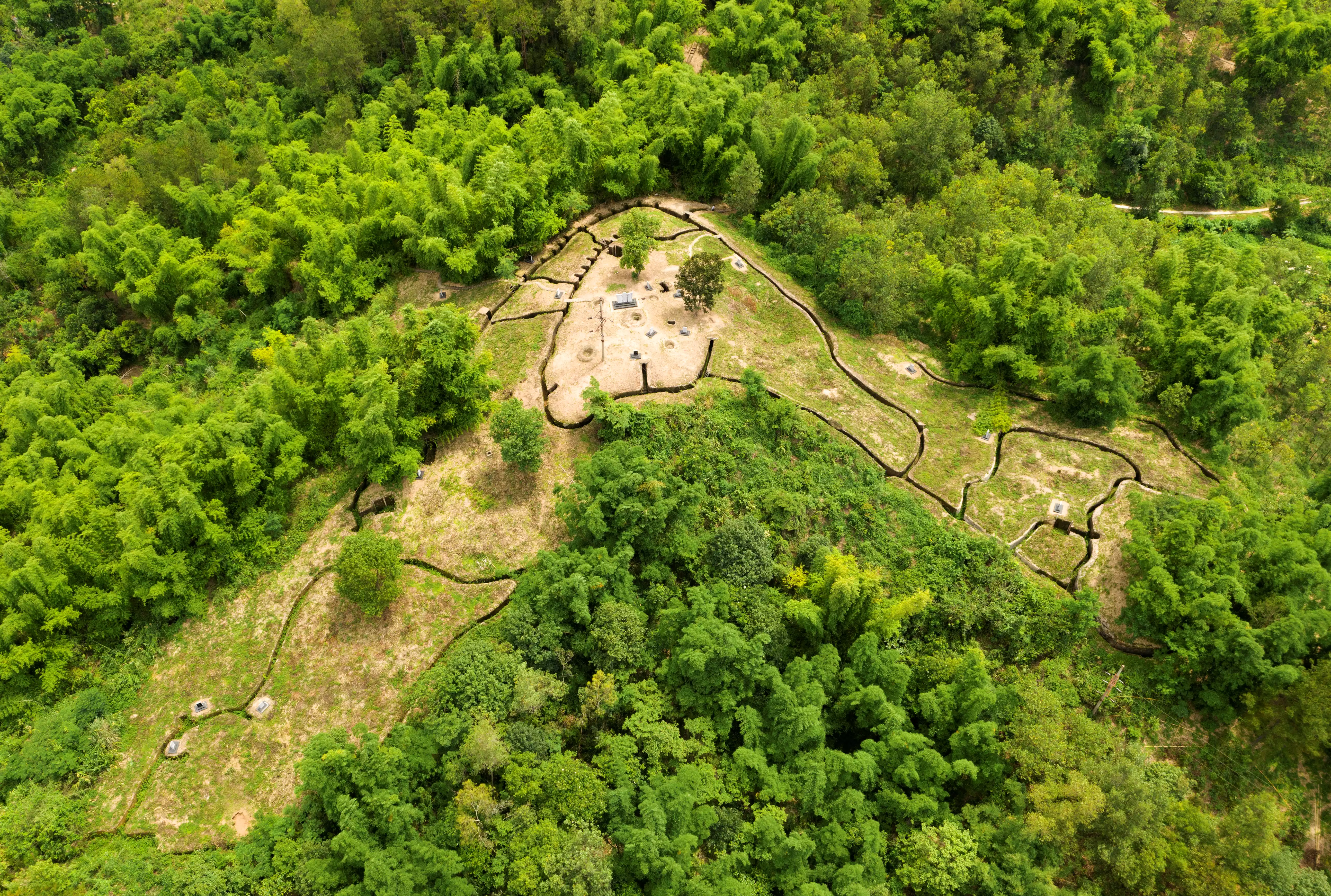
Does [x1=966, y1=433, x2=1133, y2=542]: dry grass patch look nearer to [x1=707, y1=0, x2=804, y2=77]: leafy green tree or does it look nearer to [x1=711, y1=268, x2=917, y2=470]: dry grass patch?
[x1=711, y1=268, x2=917, y2=470]: dry grass patch

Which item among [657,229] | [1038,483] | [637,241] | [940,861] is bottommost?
[940,861]

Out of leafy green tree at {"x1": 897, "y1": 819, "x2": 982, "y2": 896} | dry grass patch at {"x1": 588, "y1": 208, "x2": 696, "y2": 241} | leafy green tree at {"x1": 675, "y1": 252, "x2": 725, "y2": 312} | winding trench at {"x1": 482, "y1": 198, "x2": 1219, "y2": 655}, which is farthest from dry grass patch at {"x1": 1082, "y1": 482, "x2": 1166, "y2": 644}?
dry grass patch at {"x1": 588, "y1": 208, "x2": 696, "y2": 241}

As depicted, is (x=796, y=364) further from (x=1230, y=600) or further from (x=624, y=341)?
A: (x=1230, y=600)

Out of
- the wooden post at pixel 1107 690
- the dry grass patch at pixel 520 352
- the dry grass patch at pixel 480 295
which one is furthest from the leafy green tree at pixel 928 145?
the wooden post at pixel 1107 690

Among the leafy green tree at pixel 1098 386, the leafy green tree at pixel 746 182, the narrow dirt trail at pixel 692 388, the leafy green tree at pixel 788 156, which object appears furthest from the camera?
the leafy green tree at pixel 788 156

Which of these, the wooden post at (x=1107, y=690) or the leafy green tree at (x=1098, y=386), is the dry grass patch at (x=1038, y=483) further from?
the wooden post at (x=1107, y=690)

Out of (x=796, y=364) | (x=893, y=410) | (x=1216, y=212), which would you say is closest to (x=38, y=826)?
(x=796, y=364)
